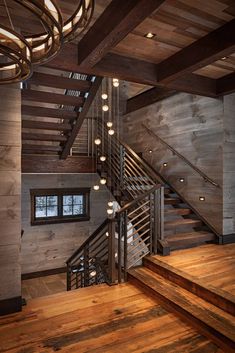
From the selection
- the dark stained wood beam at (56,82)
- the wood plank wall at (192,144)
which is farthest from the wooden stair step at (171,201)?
the dark stained wood beam at (56,82)

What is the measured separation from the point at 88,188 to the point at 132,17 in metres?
5.57

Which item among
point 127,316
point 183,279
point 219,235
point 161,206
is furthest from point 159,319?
point 219,235

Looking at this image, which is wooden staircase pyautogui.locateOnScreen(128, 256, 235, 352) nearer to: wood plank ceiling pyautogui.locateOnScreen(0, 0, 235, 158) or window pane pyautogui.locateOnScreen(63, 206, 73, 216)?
wood plank ceiling pyautogui.locateOnScreen(0, 0, 235, 158)

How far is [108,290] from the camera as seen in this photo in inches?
133

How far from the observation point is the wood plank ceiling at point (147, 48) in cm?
244

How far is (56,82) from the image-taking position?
4094 mm

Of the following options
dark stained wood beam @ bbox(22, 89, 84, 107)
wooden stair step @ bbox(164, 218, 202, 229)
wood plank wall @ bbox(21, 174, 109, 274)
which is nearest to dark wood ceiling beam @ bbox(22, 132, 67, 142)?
dark stained wood beam @ bbox(22, 89, 84, 107)

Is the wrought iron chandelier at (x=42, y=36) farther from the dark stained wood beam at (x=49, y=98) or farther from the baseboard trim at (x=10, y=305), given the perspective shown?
the dark stained wood beam at (x=49, y=98)

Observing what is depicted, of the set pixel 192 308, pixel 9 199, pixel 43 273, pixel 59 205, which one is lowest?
pixel 43 273

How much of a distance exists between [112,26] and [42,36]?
946 mm

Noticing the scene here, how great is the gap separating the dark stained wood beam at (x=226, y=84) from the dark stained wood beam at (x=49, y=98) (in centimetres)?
240

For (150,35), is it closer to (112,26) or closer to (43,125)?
(112,26)

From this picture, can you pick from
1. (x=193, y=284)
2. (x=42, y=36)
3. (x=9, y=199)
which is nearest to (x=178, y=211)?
(x=193, y=284)

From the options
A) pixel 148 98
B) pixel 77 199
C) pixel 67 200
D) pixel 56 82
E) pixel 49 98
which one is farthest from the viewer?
pixel 77 199
